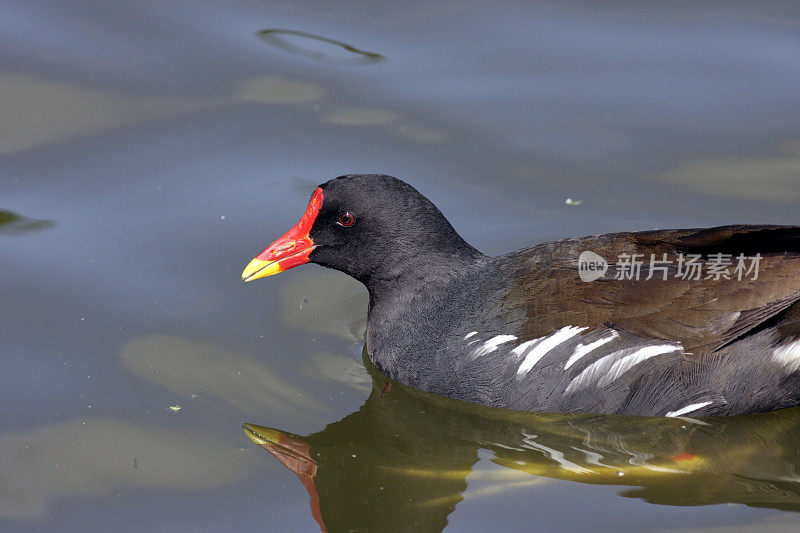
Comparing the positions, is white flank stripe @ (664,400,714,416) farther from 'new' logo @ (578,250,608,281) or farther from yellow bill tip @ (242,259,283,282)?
yellow bill tip @ (242,259,283,282)

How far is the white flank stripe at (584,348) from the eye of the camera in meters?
5.31

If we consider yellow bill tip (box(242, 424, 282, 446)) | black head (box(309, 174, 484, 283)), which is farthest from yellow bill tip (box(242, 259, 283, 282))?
yellow bill tip (box(242, 424, 282, 446))

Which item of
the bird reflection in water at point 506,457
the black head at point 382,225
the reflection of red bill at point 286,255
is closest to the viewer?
the bird reflection in water at point 506,457

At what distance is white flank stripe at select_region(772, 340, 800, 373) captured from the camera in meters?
5.28

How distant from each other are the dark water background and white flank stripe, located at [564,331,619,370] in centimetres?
36

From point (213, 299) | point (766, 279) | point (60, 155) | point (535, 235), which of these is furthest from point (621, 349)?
point (60, 155)

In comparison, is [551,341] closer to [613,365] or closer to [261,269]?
[613,365]

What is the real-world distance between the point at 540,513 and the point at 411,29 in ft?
16.8

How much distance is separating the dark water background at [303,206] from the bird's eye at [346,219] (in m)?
0.74

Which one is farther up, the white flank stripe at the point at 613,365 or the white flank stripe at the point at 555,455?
the white flank stripe at the point at 613,365

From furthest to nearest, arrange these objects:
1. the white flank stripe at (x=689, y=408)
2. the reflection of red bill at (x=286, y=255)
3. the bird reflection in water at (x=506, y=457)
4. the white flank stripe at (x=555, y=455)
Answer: the reflection of red bill at (x=286, y=255) < the white flank stripe at (x=689, y=408) < the white flank stripe at (x=555, y=455) < the bird reflection in water at (x=506, y=457)

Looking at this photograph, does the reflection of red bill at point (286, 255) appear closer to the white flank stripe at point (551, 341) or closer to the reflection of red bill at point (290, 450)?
the reflection of red bill at point (290, 450)

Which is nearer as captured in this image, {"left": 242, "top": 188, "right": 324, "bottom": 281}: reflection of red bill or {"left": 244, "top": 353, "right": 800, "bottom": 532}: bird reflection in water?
{"left": 244, "top": 353, "right": 800, "bottom": 532}: bird reflection in water

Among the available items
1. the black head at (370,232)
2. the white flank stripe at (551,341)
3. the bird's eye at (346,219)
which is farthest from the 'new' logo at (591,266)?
the bird's eye at (346,219)
